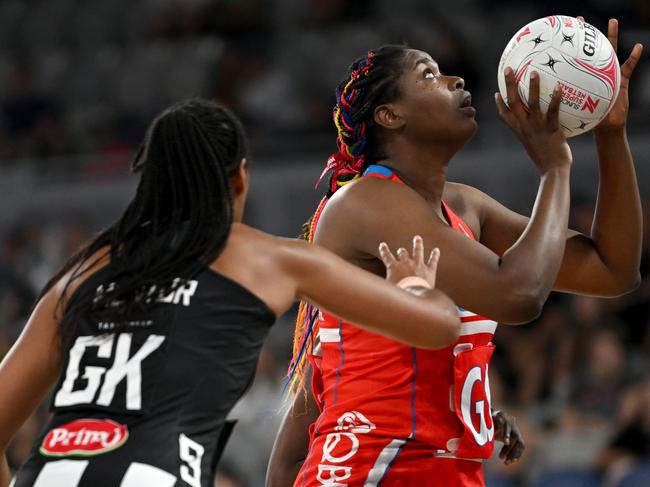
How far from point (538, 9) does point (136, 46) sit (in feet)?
14.9

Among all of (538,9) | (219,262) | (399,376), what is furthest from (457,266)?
(538,9)

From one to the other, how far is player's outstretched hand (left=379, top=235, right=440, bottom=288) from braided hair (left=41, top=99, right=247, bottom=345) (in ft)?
1.43

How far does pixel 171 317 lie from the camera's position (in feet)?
7.82

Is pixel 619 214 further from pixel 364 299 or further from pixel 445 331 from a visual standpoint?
pixel 364 299

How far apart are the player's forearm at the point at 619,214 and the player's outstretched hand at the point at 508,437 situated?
1.94 ft

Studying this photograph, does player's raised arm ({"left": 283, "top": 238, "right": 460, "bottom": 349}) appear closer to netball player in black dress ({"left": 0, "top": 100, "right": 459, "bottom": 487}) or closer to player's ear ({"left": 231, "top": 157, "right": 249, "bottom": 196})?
netball player in black dress ({"left": 0, "top": 100, "right": 459, "bottom": 487})

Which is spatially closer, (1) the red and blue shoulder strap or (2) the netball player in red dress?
(2) the netball player in red dress

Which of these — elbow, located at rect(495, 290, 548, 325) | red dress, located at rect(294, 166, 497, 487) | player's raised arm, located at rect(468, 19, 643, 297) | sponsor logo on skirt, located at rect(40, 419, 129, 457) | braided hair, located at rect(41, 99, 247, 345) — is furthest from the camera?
player's raised arm, located at rect(468, 19, 643, 297)

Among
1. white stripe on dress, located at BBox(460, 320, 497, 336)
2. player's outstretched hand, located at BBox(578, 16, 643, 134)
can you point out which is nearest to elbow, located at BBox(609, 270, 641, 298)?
player's outstretched hand, located at BBox(578, 16, 643, 134)

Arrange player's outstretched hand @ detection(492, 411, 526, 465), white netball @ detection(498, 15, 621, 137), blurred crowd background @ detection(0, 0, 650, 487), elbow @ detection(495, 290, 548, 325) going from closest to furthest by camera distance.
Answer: elbow @ detection(495, 290, 548, 325)
white netball @ detection(498, 15, 621, 137)
player's outstretched hand @ detection(492, 411, 526, 465)
blurred crowd background @ detection(0, 0, 650, 487)

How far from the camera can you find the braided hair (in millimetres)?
2408

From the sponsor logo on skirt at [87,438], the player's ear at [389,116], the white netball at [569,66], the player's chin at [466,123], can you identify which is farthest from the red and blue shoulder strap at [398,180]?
the sponsor logo on skirt at [87,438]

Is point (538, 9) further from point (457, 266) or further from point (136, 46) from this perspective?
point (457, 266)

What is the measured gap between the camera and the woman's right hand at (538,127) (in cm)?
306
